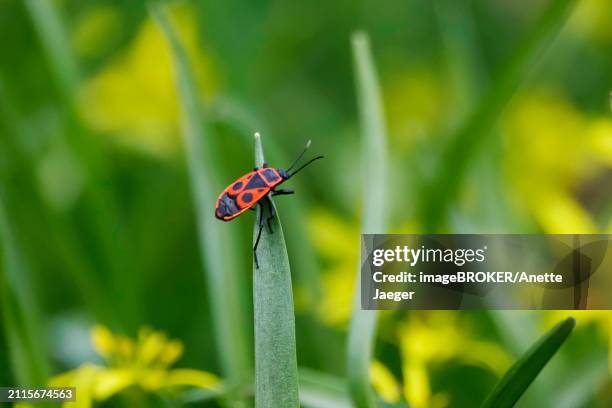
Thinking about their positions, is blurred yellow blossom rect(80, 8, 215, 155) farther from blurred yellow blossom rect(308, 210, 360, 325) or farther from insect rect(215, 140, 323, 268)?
insect rect(215, 140, 323, 268)

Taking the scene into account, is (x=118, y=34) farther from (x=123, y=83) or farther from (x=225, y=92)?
(x=225, y=92)

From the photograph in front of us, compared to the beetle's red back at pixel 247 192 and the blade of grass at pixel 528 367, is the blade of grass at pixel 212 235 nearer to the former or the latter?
the beetle's red back at pixel 247 192

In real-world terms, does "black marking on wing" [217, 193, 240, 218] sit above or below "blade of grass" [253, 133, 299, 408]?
above

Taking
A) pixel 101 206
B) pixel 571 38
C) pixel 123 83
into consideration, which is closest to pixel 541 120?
pixel 571 38

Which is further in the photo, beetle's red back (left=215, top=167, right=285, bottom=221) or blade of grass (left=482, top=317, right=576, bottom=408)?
beetle's red back (left=215, top=167, right=285, bottom=221)

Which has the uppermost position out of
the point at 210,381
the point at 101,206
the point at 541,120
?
the point at 541,120

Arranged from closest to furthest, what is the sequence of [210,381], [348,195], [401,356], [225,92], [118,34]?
[210,381]
[401,356]
[225,92]
[348,195]
[118,34]

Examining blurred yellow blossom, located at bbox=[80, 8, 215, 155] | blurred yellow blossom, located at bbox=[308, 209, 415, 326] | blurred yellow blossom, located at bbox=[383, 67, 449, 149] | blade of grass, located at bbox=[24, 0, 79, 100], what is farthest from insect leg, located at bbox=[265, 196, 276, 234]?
blurred yellow blossom, located at bbox=[383, 67, 449, 149]

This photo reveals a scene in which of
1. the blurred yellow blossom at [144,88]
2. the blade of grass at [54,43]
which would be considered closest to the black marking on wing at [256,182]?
the blade of grass at [54,43]
